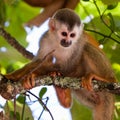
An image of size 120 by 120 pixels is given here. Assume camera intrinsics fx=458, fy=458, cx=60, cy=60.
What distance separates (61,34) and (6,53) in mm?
832

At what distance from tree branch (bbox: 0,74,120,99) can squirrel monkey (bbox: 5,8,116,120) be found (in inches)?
15.8

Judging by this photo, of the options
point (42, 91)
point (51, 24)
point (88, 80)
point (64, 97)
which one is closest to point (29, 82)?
point (42, 91)

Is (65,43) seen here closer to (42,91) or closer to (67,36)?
(67,36)

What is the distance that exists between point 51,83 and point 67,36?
0.85m

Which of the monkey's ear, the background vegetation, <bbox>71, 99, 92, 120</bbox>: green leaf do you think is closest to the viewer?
the background vegetation

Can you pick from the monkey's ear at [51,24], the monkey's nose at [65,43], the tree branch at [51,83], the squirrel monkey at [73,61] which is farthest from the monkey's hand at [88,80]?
the monkey's ear at [51,24]

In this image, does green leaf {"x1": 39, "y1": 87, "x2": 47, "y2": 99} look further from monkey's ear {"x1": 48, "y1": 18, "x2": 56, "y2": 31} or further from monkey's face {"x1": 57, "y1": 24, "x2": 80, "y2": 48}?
monkey's ear {"x1": 48, "y1": 18, "x2": 56, "y2": 31}

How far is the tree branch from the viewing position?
109 inches

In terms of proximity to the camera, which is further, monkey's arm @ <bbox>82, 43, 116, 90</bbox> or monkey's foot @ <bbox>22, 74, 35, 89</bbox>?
monkey's arm @ <bbox>82, 43, 116, 90</bbox>

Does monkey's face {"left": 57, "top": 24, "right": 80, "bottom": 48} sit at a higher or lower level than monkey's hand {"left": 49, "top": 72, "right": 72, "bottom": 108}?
higher

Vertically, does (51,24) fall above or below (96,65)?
above

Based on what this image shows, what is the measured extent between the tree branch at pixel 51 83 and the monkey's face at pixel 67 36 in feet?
2.47

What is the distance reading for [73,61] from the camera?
12.1 feet

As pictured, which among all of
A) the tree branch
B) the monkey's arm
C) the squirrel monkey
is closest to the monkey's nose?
the squirrel monkey
